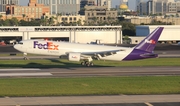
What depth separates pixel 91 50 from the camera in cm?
6656

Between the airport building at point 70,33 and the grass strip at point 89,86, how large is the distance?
102 meters

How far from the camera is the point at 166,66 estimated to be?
68812 mm

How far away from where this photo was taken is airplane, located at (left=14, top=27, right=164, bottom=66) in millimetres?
64750

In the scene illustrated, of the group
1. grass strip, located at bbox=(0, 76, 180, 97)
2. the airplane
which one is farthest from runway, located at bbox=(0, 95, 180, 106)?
the airplane

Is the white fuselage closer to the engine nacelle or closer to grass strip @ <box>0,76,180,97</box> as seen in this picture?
the engine nacelle

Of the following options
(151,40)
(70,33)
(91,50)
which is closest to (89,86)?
(91,50)

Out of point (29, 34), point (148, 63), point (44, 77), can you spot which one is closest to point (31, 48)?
point (44, 77)

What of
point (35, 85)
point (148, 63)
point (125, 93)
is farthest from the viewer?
point (148, 63)

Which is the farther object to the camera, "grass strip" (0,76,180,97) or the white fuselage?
the white fuselage

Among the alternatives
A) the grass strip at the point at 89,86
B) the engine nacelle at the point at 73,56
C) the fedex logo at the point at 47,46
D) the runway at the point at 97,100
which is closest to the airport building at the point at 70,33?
the fedex logo at the point at 47,46

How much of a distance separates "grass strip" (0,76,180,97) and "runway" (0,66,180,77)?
4226 millimetres

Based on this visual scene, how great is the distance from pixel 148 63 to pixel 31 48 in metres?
18.6

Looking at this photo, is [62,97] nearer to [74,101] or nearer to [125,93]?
[74,101]

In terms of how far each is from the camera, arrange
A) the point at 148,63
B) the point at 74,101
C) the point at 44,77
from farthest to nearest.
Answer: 1. the point at 148,63
2. the point at 44,77
3. the point at 74,101
